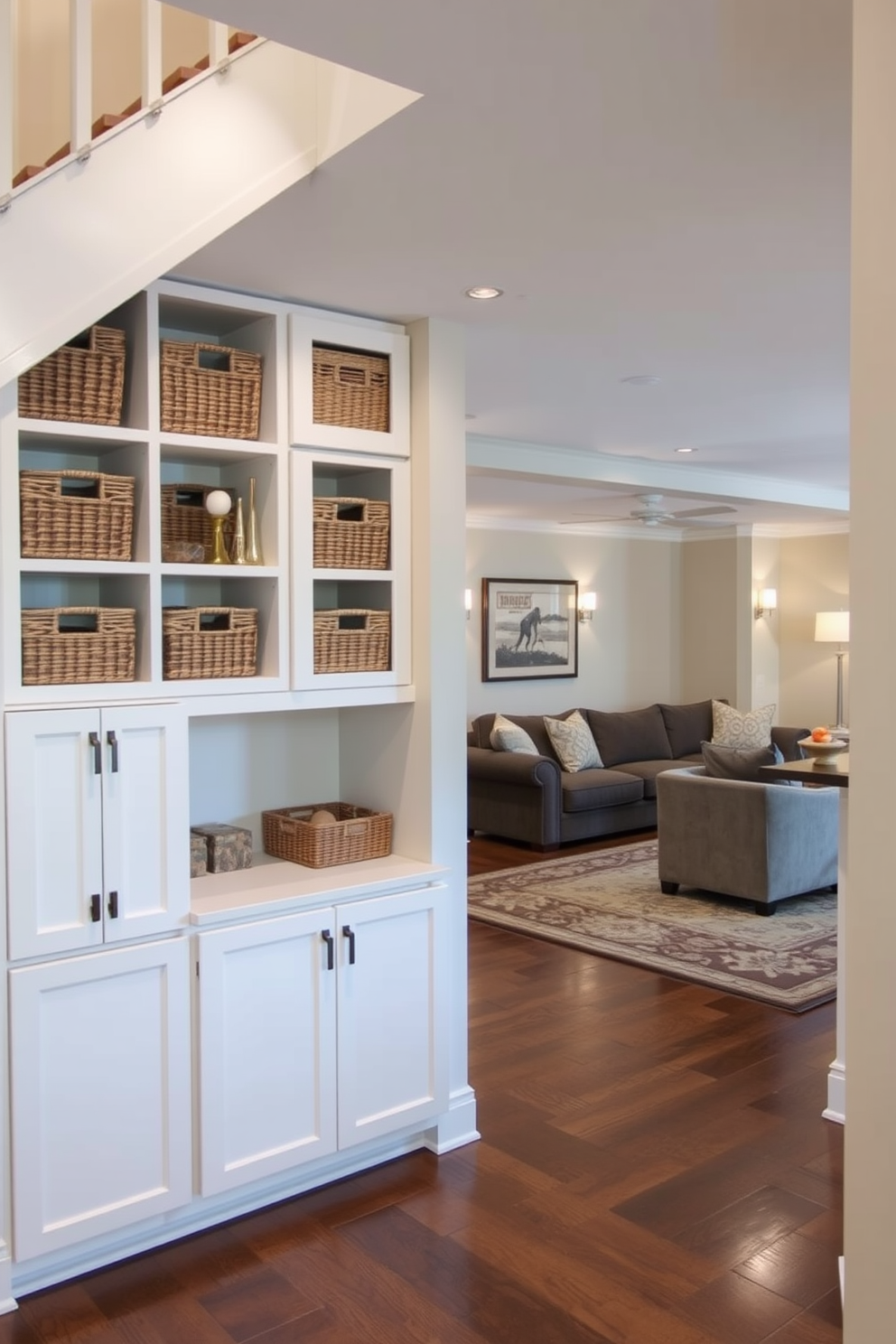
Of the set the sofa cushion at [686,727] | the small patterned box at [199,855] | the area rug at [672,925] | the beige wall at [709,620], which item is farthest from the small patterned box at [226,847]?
the beige wall at [709,620]

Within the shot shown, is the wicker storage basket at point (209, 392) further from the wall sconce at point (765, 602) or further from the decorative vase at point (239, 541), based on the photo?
the wall sconce at point (765, 602)

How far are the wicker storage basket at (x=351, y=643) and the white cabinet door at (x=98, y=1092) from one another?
0.89m

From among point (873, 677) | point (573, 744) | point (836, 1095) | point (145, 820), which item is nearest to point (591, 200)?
point (873, 677)

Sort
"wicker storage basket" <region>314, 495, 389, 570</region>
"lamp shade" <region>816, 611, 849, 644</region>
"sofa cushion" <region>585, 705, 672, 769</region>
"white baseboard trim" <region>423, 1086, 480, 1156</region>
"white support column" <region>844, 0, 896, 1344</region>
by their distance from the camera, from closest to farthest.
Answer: "white support column" <region>844, 0, 896, 1344</region>, "wicker storage basket" <region>314, 495, 389, 570</region>, "white baseboard trim" <region>423, 1086, 480, 1156</region>, "sofa cushion" <region>585, 705, 672, 769</region>, "lamp shade" <region>816, 611, 849, 644</region>

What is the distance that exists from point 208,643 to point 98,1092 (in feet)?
3.69

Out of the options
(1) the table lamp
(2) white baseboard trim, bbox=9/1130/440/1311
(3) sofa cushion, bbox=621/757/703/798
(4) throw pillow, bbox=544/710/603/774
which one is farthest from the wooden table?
(1) the table lamp

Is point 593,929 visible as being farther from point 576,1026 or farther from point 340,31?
point 340,31

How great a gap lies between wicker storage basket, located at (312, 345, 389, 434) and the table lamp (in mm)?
6838

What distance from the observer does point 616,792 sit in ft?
26.2

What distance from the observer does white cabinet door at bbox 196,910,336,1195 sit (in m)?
2.78

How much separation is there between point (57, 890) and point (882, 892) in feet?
6.27

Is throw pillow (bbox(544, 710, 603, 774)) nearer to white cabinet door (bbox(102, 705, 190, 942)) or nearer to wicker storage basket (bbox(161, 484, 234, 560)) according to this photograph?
wicker storage basket (bbox(161, 484, 234, 560))

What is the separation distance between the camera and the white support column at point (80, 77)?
2.36m

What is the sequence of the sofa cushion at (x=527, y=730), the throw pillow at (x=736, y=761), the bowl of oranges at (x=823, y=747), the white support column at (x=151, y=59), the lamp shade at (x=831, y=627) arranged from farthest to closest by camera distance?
the lamp shade at (x=831, y=627) < the sofa cushion at (x=527, y=730) < the throw pillow at (x=736, y=761) < the bowl of oranges at (x=823, y=747) < the white support column at (x=151, y=59)
